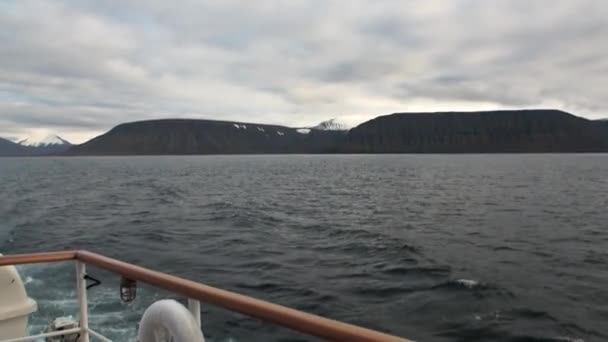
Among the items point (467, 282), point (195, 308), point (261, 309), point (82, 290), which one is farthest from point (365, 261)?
point (261, 309)

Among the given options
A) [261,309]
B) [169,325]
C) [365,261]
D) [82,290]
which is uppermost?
[261,309]

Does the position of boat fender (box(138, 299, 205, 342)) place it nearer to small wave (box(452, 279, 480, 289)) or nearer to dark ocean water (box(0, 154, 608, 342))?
dark ocean water (box(0, 154, 608, 342))

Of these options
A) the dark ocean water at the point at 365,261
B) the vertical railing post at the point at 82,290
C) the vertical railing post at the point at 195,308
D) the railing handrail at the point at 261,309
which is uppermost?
the railing handrail at the point at 261,309

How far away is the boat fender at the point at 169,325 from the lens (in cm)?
212

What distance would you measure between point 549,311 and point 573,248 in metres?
6.59

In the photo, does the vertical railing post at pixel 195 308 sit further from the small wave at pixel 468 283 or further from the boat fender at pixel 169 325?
the small wave at pixel 468 283

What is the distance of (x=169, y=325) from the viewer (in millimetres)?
2184

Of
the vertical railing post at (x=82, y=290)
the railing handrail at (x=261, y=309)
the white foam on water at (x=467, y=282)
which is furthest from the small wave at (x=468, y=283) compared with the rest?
the railing handrail at (x=261, y=309)

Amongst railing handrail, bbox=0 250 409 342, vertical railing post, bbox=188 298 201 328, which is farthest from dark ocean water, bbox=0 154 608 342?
vertical railing post, bbox=188 298 201 328

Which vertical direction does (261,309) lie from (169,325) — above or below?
above

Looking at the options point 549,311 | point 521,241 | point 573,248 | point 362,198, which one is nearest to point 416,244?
point 521,241

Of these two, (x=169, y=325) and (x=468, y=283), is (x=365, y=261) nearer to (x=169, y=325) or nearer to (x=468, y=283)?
(x=468, y=283)

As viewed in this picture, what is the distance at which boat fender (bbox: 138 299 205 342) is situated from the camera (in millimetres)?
2125

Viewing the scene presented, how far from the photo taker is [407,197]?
3122 centimetres
